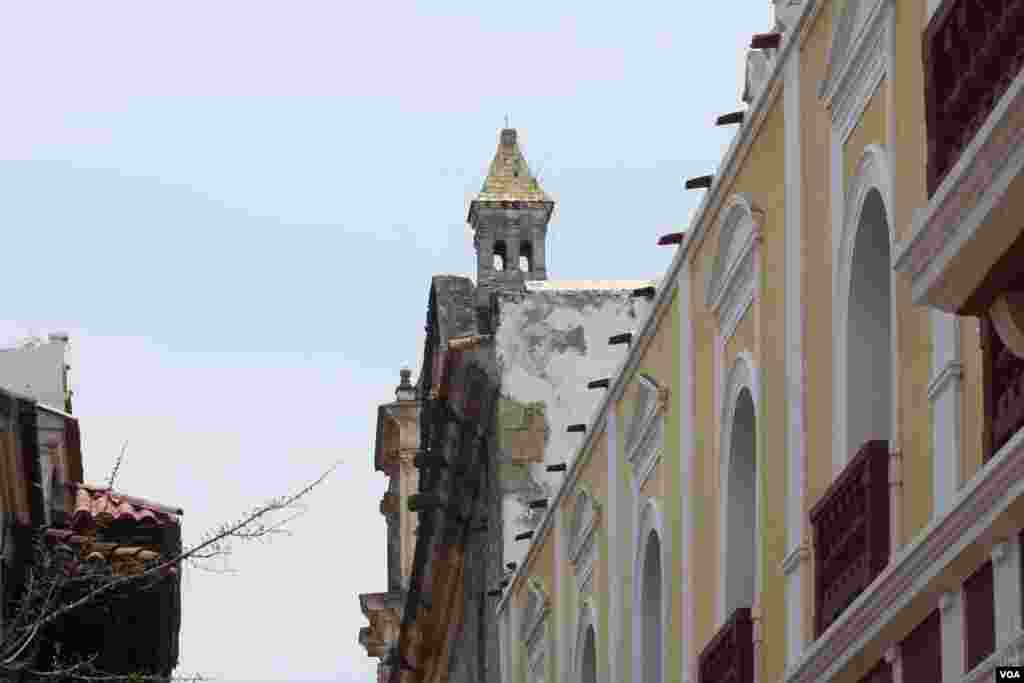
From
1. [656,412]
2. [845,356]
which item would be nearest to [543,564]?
[656,412]

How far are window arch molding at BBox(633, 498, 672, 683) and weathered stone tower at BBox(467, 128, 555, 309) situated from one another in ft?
67.5

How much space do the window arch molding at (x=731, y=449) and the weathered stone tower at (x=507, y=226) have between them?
23912 millimetres

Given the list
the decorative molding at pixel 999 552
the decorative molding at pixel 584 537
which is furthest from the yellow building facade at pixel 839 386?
the decorative molding at pixel 584 537

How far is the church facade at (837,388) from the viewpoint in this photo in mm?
11914

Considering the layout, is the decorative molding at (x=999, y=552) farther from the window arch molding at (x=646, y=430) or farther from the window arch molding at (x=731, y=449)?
the window arch molding at (x=646, y=430)

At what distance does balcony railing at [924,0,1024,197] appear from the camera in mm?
11547

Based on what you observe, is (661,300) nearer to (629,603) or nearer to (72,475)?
(629,603)

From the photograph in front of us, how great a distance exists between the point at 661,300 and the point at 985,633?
8295mm

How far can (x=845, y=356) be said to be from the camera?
15.5m

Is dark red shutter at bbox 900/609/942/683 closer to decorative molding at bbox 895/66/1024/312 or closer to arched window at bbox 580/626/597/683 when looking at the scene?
decorative molding at bbox 895/66/1024/312

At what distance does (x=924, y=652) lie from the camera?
541 inches

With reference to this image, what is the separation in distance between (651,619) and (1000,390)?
9803 millimetres

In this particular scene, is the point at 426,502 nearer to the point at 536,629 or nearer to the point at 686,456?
the point at 536,629

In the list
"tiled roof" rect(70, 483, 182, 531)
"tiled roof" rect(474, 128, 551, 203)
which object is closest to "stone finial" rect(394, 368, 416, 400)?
A: "tiled roof" rect(474, 128, 551, 203)
